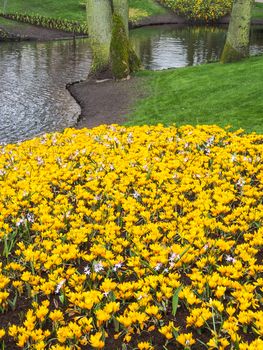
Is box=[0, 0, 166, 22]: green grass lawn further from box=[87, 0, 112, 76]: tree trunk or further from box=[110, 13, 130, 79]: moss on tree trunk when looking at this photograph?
box=[110, 13, 130, 79]: moss on tree trunk

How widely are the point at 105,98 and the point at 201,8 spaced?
149 ft

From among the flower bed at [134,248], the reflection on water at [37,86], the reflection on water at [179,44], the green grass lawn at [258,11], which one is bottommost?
the reflection on water at [37,86]

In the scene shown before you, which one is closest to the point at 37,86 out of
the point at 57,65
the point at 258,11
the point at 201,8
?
the point at 57,65

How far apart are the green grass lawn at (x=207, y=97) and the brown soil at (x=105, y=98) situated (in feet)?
1.78

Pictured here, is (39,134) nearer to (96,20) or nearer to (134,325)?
(96,20)

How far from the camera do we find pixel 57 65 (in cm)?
3122

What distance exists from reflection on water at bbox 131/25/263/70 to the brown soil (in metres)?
7.34

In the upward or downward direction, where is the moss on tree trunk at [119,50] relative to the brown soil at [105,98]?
upward

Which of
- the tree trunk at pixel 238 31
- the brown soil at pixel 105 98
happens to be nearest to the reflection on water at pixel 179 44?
the tree trunk at pixel 238 31

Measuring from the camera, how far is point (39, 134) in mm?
16453

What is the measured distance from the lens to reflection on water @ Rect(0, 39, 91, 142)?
701 inches

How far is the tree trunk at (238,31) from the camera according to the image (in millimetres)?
21766

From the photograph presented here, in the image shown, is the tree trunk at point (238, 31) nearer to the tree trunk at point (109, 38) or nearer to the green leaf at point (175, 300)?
the tree trunk at point (109, 38)

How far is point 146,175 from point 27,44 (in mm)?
37383
